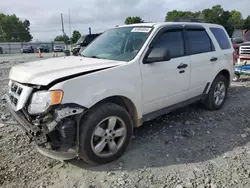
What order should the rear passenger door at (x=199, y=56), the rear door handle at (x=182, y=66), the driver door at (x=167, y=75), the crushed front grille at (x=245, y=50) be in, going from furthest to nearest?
the crushed front grille at (x=245, y=50) → the rear passenger door at (x=199, y=56) → the rear door handle at (x=182, y=66) → the driver door at (x=167, y=75)

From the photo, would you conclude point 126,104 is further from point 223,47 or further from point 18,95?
point 223,47

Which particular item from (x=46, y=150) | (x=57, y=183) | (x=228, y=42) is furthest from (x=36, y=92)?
(x=228, y=42)

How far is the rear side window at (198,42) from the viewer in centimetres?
449

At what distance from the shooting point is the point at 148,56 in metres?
3.61

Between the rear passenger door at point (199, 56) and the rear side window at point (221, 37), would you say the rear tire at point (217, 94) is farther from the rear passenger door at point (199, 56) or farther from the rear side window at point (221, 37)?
the rear side window at point (221, 37)

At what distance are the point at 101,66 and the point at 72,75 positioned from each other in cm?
49

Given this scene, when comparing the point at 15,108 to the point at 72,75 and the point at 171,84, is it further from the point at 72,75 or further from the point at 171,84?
the point at 171,84

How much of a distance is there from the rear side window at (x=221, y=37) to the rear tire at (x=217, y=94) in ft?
2.29

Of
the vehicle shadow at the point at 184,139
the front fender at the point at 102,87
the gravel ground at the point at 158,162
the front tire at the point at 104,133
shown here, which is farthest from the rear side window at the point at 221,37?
the front tire at the point at 104,133

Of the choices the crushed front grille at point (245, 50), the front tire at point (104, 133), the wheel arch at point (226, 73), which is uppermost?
the crushed front grille at point (245, 50)

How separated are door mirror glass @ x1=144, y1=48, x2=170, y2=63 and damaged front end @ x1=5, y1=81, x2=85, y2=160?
1.35m

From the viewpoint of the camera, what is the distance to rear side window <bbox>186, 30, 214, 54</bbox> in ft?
14.7

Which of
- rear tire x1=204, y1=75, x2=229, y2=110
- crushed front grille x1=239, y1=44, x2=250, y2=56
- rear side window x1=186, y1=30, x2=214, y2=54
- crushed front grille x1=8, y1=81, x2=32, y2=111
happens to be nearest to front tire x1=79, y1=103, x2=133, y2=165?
crushed front grille x1=8, y1=81, x2=32, y2=111

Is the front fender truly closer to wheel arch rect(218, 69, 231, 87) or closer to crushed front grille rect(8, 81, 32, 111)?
crushed front grille rect(8, 81, 32, 111)
